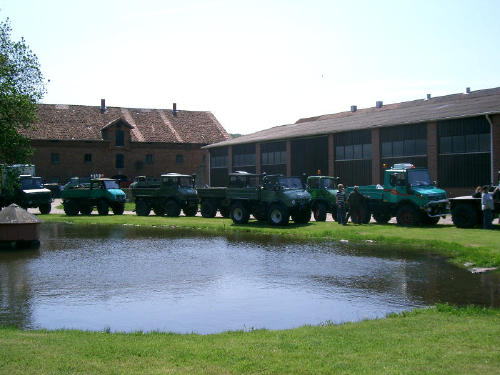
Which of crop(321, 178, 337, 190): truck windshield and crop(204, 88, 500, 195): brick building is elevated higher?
crop(204, 88, 500, 195): brick building

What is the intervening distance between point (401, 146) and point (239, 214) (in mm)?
13423

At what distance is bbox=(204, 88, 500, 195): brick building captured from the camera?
29156 mm

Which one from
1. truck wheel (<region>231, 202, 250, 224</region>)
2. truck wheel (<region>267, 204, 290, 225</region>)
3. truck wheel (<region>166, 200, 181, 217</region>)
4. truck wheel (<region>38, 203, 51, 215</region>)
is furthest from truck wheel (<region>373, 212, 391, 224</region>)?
truck wheel (<region>38, 203, 51, 215</region>)

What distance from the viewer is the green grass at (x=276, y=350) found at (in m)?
5.28

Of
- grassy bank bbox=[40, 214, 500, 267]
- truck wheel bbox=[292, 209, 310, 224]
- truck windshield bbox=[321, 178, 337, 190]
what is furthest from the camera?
truck windshield bbox=[321, 178, 337, 190]

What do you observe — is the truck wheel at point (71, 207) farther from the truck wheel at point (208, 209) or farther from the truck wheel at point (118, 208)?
the truck wheel at point (208, 209)

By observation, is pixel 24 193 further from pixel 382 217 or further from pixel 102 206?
pixel 382 217

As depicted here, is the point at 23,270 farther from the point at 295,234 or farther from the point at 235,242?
the point at 295,234

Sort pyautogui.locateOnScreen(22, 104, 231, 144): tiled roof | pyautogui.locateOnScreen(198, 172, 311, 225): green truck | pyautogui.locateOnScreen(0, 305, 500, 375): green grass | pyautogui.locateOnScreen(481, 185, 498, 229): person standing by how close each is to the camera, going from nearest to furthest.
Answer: pyautogui.locateOnScreen(0, 305, 500, 375): green grass, pyautogui.locateOnScreen(481, 185, 498, 229): person standing, pyautogui.locateOnScreen(198, 172, 311, 225): green truck, pyautogui.locateOnScreen(22, 104, 231, 144): tiled roof

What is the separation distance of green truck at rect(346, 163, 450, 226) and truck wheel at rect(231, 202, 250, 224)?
4958 mm

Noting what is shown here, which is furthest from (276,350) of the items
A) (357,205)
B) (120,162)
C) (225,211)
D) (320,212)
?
(120,162)

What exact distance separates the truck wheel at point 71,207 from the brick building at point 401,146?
15.8 m

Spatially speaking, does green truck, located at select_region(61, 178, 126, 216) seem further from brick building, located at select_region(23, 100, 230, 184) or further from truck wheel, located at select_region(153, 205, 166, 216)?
brick building, located at select_region(23, 100, 230, 184)

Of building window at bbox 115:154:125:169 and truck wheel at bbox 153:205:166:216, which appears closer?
truck wheel at bbox 153:205:166:216
